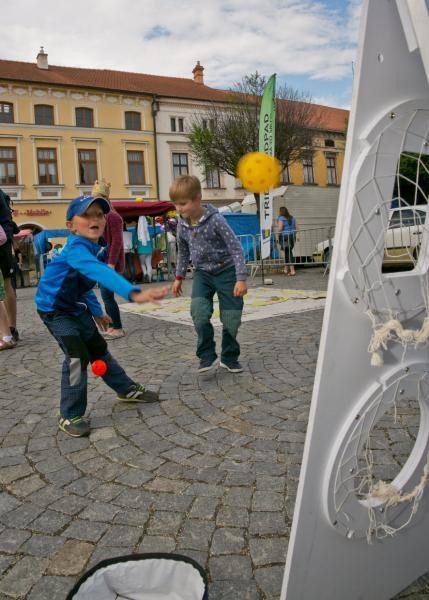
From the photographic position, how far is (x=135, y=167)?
34.3 m

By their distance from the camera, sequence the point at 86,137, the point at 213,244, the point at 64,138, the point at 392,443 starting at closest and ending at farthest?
the point at 392,443, the point at 213,244, the point at 64,138, the point at 86,137

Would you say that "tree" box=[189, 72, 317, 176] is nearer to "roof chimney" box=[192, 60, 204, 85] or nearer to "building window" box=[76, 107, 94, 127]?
"building window" box=[76, 107, 94, 127]

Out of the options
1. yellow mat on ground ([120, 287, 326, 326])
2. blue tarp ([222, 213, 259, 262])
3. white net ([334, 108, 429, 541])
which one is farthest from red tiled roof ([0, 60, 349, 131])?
white net ([334, 108, 429, 541])

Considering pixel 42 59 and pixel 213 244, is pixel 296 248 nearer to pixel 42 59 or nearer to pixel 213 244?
pixel 213 244

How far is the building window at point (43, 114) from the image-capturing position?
31.3m

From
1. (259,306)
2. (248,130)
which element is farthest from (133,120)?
(259,306)

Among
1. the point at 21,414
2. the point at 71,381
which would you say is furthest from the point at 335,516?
the point at 21,414

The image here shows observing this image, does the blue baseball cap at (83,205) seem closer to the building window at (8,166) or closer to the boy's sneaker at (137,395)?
the boy's sneaker at (137,395)

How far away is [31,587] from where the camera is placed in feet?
5.03

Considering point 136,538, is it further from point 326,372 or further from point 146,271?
point 146,271

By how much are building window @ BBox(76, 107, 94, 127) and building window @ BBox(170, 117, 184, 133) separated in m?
6.03

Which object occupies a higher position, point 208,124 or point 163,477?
point 208,124

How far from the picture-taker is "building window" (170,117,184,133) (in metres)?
35.7

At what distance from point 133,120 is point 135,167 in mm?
3518
